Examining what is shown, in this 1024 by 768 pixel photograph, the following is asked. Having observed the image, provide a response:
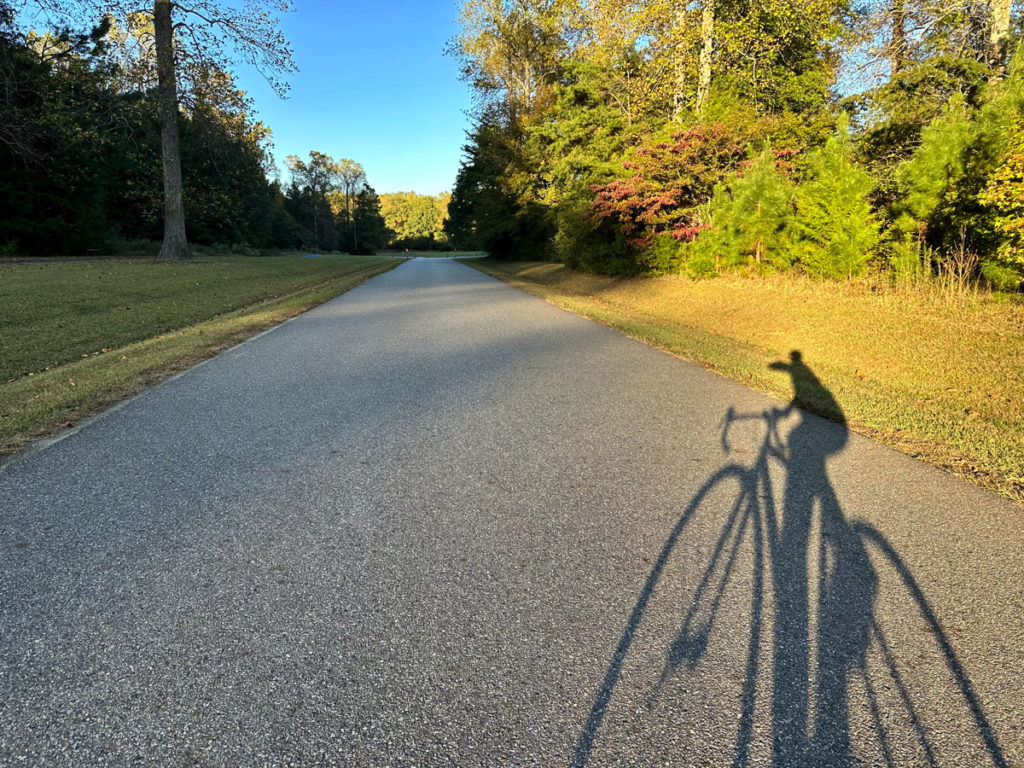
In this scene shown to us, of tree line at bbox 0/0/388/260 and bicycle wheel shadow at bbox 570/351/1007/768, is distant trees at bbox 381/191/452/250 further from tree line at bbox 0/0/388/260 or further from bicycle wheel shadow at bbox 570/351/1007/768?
bicycle wheel shadow at bbox 570/351/1007/768

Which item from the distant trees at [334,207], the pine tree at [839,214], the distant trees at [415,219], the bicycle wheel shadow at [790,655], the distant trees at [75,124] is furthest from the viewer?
the distant trees at [415,219]

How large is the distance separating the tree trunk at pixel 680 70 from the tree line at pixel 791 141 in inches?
2.1

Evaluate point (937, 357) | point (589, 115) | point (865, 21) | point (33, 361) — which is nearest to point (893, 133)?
point (865, 21)

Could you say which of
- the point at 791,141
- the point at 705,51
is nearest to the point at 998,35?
the point at 791,141

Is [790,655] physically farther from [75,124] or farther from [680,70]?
[75,124]

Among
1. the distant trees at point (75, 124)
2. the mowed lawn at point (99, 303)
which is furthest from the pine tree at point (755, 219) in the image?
the distant trees at point (75, 124)

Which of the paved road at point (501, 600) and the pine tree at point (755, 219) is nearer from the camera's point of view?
the paved road at point (501, 600)

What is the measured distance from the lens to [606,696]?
71.0 inches

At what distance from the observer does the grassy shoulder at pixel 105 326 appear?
5.16 metres

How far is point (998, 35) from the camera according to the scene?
1078cm

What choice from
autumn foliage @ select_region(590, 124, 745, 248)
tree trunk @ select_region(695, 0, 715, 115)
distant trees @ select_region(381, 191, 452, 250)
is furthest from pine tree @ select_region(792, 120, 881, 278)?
distant trees @ select_region(381, 191, 452, 250)

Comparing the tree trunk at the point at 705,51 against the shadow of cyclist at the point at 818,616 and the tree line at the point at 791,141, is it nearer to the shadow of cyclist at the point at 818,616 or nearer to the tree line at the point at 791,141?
the tree line at the point at 791,141

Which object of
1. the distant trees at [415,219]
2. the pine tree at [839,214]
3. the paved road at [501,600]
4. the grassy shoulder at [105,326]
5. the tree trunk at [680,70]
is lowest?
the paved road at [501,600]

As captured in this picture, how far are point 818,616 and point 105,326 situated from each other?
11.6m
